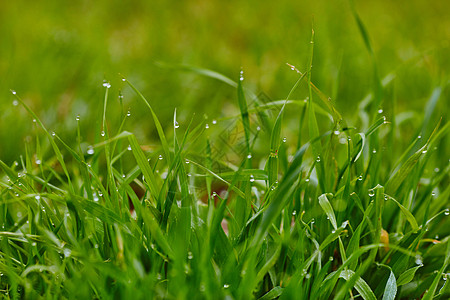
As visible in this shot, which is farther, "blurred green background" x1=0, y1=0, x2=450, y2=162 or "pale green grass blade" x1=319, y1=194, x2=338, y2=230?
"blurred green background" x1=0, y1=0, x2=450, y2=162

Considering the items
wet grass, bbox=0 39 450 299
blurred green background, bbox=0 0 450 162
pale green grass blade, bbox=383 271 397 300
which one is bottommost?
pale green grass blade, bbox=383 271 397 300

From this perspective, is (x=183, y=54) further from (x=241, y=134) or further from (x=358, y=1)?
(x=358, y=1)

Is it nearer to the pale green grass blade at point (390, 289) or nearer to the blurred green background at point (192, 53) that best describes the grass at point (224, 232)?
the pale green grass blade at point (390, 289)

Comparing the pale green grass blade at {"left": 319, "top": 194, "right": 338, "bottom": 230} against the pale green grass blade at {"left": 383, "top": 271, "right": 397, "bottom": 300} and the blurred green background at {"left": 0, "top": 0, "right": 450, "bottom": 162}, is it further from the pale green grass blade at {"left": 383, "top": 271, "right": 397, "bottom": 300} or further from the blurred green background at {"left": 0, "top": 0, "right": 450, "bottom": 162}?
the blurred green background at {"left": 0, "top": 0, "right": 450, "bottom": 162}

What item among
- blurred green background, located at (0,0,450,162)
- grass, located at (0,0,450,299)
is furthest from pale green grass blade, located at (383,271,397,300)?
blurred green background, located at (0,0,450,162)

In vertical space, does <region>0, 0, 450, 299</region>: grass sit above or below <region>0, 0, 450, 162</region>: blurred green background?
below

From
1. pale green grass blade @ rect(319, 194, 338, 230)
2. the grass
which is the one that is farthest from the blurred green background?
pale green grass blade @ rect(319, 194, 338, 230)

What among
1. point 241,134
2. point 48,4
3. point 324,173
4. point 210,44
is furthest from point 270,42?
point 324,173

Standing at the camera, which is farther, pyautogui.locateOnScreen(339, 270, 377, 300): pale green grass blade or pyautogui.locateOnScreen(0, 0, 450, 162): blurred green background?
pyautogui.locateOnScreen(0, 0, 450, 162): blurred green background

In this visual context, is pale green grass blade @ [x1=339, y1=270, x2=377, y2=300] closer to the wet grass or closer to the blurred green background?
the wet grass
